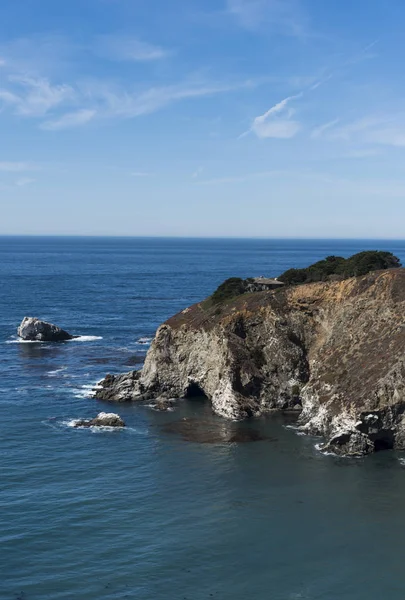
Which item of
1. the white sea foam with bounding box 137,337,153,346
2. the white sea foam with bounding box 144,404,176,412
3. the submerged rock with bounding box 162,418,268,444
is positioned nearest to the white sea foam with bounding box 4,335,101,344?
the white sea foam with bounding box 137,337,153,346

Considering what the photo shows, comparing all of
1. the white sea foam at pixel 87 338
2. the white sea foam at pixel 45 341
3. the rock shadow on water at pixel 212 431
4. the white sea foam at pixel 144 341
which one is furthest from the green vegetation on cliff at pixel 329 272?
the white sea foam at pixel 45 341

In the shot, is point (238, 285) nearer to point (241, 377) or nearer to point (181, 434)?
point (241, 377)

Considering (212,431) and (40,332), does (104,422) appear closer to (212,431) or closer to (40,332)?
(212,431)

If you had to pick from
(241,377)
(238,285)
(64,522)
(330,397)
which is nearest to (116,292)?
(238,285)

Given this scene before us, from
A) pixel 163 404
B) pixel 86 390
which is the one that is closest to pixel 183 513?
pixel 163 404

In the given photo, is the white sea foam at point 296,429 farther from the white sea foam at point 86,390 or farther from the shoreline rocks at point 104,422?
the white sea foam at point 86,390

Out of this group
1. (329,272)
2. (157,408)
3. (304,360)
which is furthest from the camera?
(329,272)
